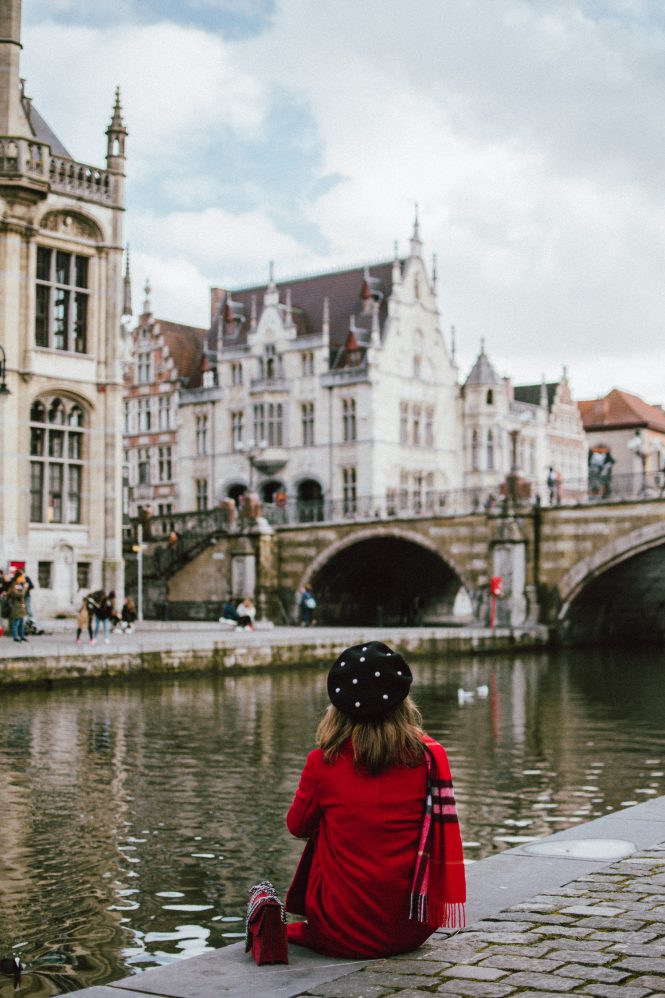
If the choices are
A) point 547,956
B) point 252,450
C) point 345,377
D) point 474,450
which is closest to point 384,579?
point 252,450

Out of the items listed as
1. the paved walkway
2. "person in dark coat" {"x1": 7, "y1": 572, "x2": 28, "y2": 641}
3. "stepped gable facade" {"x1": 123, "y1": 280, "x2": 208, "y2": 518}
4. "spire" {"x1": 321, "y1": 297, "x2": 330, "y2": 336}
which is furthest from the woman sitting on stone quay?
"stepped gable facade" {"x1": 123, "y1": 280, "x2": 208, "y2": 518}

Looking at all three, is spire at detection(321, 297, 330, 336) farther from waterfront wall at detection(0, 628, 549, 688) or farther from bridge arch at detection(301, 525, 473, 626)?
waterfront wall at detection(0, 628, 549, 688)

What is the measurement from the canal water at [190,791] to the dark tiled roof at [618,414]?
64.0 meters

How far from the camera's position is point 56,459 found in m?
32.8

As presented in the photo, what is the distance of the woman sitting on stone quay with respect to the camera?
5.12 metres

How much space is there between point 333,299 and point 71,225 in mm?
29570

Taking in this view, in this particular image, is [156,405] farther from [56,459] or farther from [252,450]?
[56,459]

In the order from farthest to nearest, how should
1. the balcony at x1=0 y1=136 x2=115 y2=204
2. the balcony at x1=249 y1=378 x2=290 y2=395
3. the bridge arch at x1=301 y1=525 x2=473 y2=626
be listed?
the balcony at x1=249 y1=378 x2=290 y2=395
the bridge arch at x1=301 y1=525 x2=473 y2=626
the balcony at x1=0 y1=136 x2=115 y2=204

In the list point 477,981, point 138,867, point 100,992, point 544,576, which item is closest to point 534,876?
point 477,981

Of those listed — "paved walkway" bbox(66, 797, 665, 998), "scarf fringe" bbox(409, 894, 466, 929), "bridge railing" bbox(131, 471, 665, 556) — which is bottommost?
"paved walkway" bbox(66, 797, 665, 998)

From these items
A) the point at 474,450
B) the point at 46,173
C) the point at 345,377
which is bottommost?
the point at 474,450

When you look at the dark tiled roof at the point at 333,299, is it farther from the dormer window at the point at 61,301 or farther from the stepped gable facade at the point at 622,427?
the stepped gable facade at the point at 622,427

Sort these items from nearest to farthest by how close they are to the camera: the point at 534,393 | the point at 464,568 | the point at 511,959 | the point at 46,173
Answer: the point at 511,959 < the point at 46,173 < the point at 464,568 < the point at 534,393

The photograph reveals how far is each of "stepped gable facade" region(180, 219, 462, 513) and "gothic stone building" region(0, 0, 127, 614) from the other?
23591 mm
